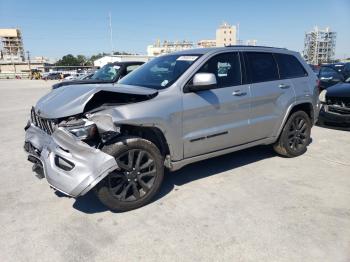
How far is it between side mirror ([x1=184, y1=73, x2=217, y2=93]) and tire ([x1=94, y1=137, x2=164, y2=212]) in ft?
2.85

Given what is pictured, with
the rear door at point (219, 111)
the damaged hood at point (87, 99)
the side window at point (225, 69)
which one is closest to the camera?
the damaged hood at point (87, 99)

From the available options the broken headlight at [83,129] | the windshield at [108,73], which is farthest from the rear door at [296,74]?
the windshield at [108,73]

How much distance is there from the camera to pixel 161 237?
9.81 feet

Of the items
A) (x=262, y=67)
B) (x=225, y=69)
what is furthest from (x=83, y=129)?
(x=262, y=67)

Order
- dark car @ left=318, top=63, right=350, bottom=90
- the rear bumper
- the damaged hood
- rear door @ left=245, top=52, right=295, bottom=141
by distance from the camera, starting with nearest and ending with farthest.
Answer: the damaged hood, rear door @ left=245, top=52, right=295, bottom=141, the rear bumper, dark car @ left=318, top=63, right=350, bottom=90

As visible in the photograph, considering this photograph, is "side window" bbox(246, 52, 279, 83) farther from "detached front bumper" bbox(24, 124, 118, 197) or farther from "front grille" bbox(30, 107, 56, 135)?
"front grille" bbox(30, 107, 56, 135)

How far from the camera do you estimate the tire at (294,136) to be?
16.6 ft

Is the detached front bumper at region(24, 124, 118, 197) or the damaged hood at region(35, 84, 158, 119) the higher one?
the damaged hood at region(35, 84, 158, 119)

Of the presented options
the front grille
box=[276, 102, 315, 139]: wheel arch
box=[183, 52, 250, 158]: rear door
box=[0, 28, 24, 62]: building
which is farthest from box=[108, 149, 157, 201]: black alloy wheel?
box=[0, 28, 24, 62]: building

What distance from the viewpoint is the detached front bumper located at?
304 centimetres

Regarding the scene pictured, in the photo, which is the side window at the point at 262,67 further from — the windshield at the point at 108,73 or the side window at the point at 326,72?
the side window at the point at 326,72

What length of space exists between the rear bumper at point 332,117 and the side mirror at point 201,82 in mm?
4754

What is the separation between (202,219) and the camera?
329cm

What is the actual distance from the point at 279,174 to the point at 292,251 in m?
1.90
